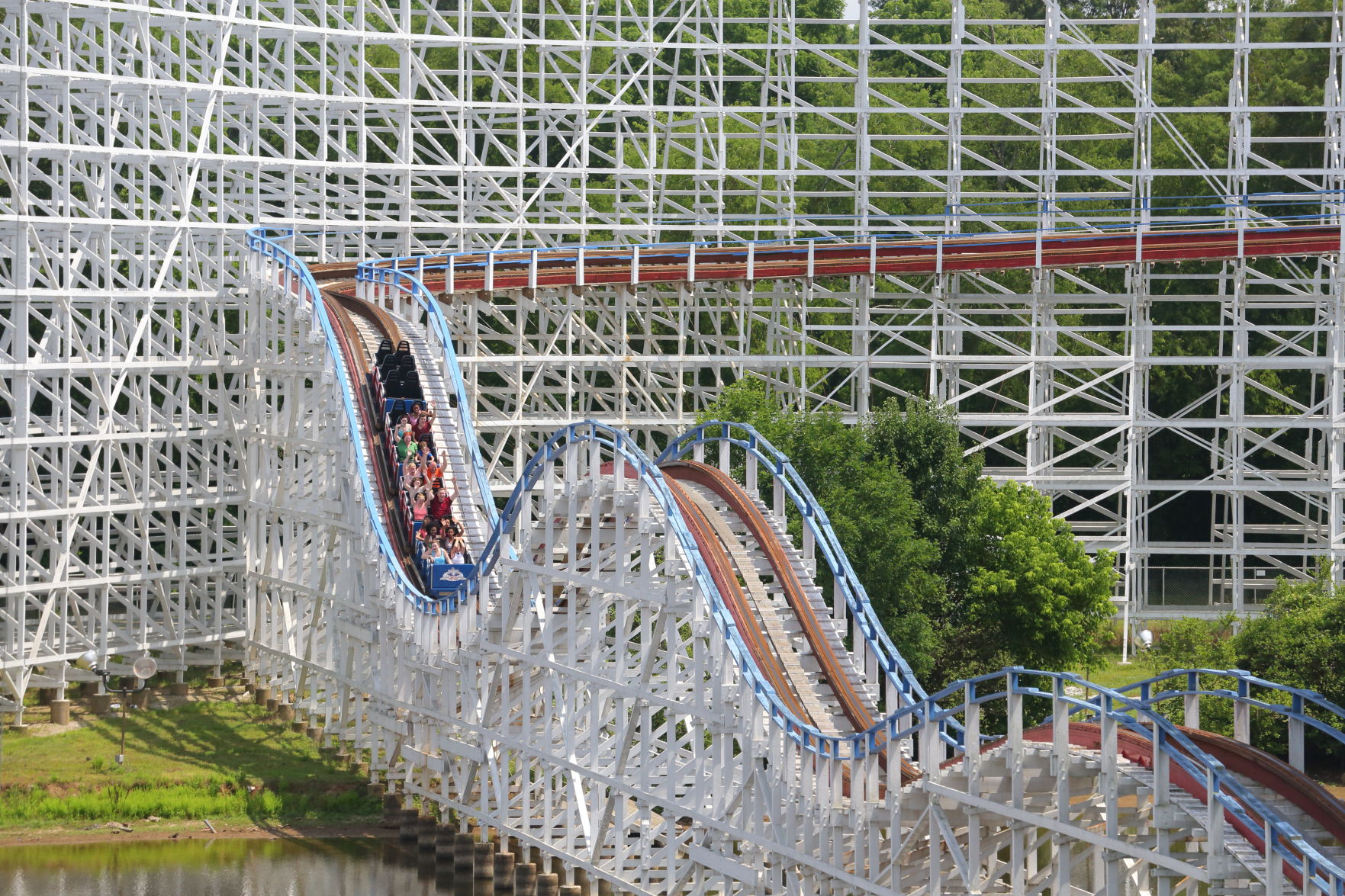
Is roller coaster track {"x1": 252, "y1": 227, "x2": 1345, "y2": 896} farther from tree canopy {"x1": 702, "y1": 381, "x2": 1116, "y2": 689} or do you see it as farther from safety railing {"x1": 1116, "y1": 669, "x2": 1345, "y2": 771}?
tree canopy {"x1": 702, "y1": 381, "x2": 1116, "y2": 689}

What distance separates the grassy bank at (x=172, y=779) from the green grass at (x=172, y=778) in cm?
1

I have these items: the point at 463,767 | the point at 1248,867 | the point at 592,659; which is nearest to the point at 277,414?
the point at 463,767

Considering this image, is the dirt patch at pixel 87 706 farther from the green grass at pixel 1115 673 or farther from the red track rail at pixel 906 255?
the green grass at pixel 1115 673

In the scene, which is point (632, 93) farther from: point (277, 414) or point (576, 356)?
point (277, 414)

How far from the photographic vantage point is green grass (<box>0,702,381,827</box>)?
2842 centimetres

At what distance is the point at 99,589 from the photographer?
34188 mm

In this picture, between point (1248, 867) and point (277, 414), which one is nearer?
point (1248, 867)

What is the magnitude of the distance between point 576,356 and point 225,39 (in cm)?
766

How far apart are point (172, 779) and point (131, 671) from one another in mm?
4778

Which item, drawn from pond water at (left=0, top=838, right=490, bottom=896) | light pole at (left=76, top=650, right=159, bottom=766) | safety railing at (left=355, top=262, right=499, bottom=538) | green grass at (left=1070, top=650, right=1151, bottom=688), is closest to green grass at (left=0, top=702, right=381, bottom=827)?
light pole at (left=76, top=650, right=159, bottom=766)

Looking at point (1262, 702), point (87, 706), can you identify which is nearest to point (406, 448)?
point (87, 706)

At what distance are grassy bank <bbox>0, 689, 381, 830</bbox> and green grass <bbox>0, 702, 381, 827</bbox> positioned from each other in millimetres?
14

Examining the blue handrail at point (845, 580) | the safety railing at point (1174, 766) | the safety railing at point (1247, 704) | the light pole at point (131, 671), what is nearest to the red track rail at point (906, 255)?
the light pole at point (131, 671)

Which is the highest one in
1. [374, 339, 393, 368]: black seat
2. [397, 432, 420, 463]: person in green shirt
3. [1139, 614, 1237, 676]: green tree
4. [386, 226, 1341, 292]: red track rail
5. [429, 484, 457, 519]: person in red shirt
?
[386, 226, 1341, 292]: red track rail
